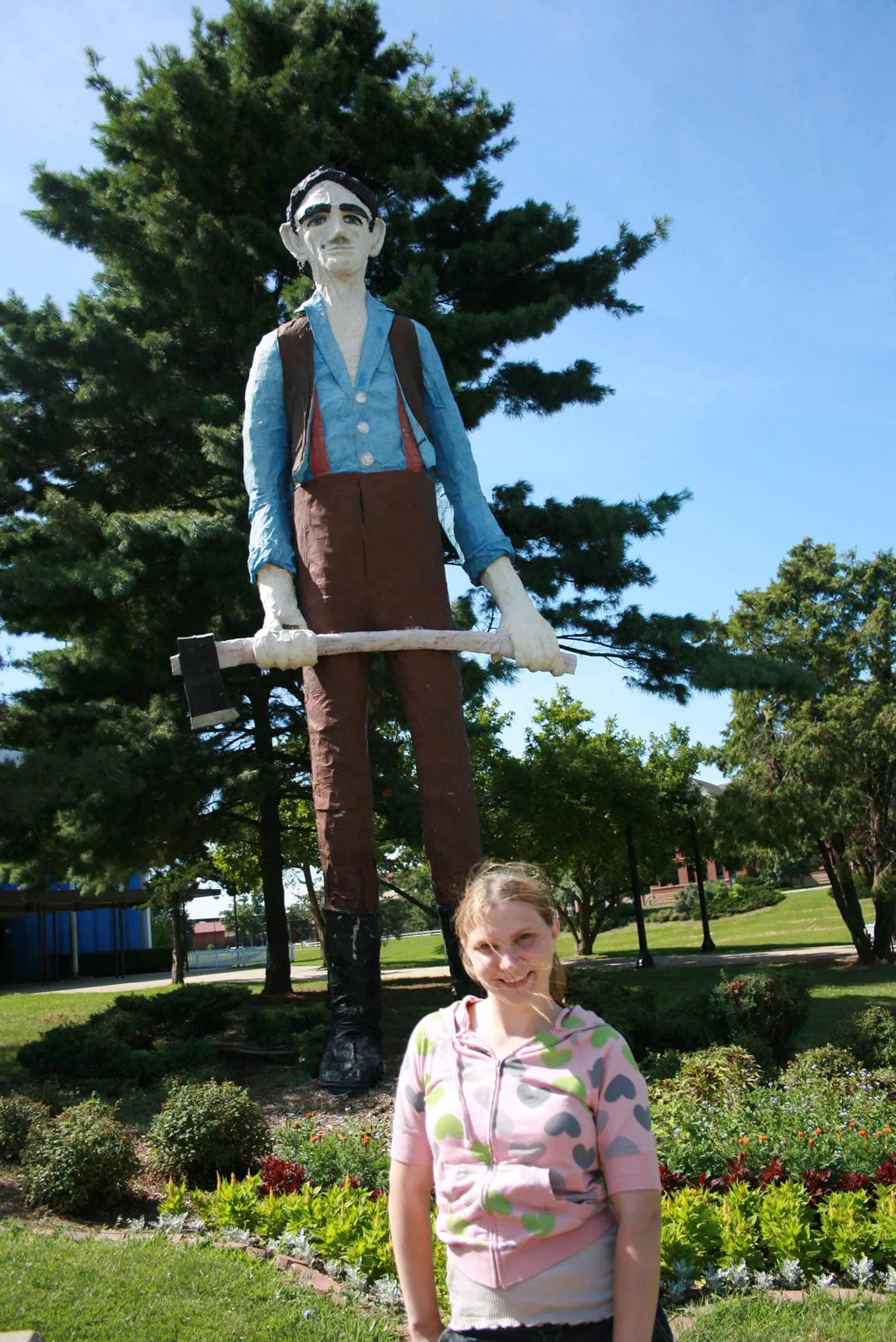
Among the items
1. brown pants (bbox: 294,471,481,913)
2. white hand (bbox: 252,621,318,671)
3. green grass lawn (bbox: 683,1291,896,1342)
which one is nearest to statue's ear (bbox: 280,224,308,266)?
brown pants (bbox: 294,471,481,913)

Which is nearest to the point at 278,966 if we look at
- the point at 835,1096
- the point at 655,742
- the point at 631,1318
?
the point at 835,1096

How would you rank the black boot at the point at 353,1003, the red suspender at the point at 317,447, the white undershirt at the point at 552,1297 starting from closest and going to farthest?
the white undershirt at the point at 552,1297 < the black boot at the point at 353,1003 < the red suspender at the point at 317,447

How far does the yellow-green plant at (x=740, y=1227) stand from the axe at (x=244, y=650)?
89.0 inches

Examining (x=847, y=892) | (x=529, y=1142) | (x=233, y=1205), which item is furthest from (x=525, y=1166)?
(x=847, y=892)

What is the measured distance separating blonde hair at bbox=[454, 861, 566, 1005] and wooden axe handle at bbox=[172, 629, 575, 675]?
2900mm

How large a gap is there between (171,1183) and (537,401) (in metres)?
9.09

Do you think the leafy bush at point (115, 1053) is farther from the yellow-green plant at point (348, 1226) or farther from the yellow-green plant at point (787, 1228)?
the yellow-green plant at point (787, 1228)

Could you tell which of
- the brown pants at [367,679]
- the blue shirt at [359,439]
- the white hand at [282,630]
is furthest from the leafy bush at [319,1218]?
the blue shirt at [359,439]

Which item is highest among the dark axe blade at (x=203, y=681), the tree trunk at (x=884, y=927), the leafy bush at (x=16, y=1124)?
the dark axe blade at (x=203, y=681)

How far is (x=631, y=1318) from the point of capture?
182cm

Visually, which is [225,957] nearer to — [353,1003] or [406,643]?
[353,1003]

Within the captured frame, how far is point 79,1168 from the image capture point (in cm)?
482

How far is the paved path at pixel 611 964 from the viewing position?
20.0 metres

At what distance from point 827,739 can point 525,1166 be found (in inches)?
617
